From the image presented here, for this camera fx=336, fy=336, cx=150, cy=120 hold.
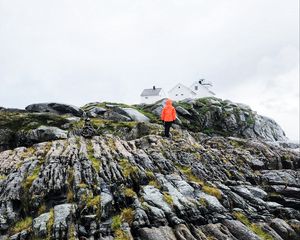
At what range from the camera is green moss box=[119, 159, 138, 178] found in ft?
77.2

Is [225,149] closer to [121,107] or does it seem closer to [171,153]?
[171,153]

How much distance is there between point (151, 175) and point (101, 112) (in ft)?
108

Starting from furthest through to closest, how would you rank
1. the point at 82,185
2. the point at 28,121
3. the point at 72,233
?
the point at 28,121 → the point at 82,185 → the point at 72,233

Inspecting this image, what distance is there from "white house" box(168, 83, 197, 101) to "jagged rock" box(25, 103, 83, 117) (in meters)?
54.8

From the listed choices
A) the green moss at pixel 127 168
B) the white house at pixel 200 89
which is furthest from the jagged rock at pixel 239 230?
the white house at pixel 200 89

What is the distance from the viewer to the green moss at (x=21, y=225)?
725 inches

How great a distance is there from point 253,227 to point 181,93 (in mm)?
85809

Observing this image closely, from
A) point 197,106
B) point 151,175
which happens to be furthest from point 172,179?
point 197,106

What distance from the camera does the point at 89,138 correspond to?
33.3 m

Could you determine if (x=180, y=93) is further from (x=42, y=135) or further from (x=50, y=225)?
(x=50, y=225)

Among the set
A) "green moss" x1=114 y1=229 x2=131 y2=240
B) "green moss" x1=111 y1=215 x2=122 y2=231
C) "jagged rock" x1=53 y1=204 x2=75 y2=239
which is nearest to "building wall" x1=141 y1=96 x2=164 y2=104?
"jagged rock" x1=53 y1=204 x2=75 y2=239

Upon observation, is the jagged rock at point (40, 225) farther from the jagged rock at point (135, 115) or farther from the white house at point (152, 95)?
the white house at point (152, 95)

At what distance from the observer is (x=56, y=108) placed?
5359cm

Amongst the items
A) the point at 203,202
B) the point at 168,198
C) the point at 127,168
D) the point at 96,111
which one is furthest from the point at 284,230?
the point at 96,111
